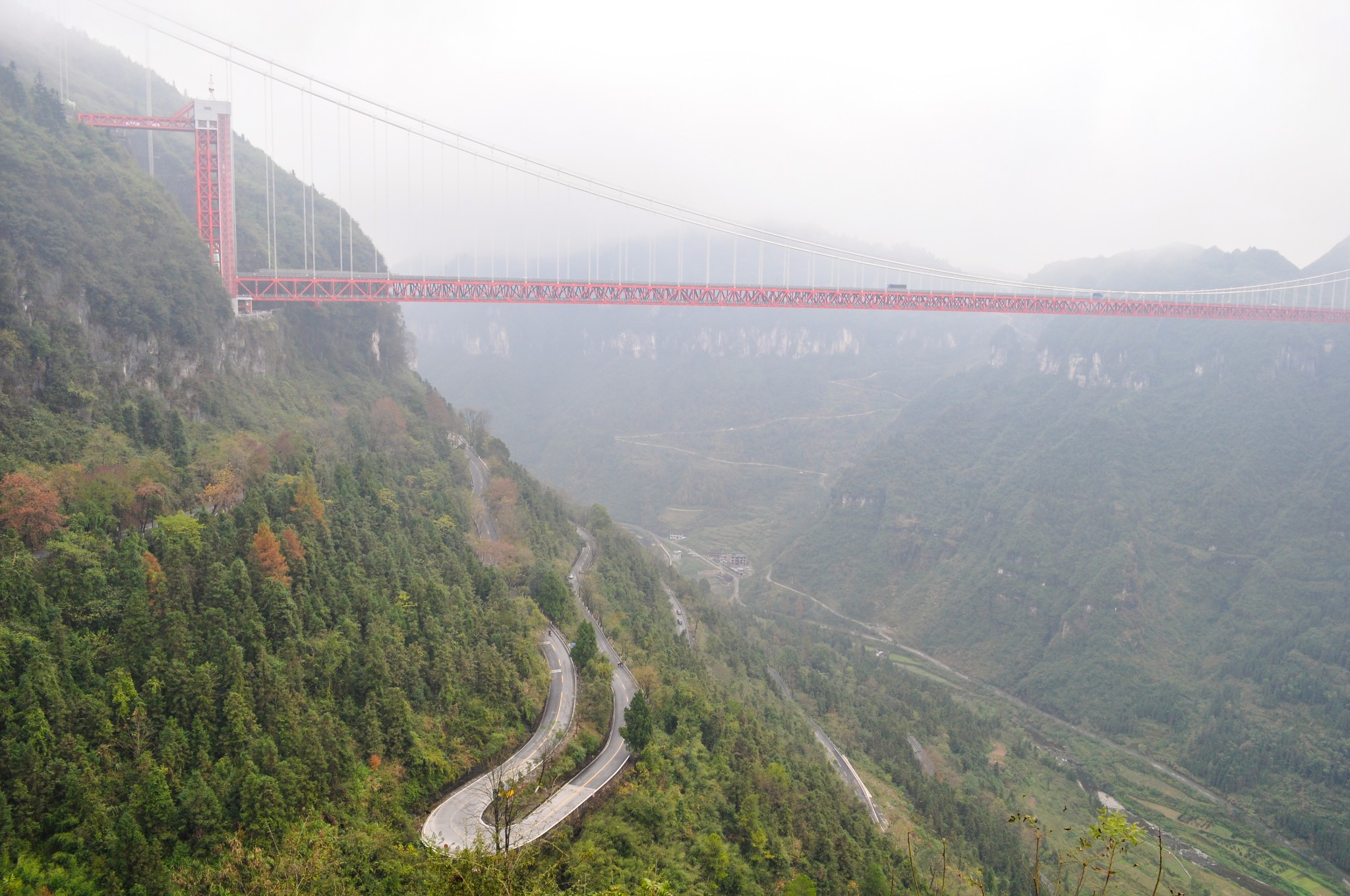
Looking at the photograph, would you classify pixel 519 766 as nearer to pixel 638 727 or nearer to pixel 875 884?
pixel 638 727

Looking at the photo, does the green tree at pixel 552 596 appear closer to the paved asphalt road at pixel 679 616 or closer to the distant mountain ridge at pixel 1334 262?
the paved asphalt road at pixel 679 616

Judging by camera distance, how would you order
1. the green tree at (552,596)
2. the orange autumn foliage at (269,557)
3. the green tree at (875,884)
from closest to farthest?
the orange autumn foliage at (269,557)
the green tree at (875,884)
the green tree at (552,596)

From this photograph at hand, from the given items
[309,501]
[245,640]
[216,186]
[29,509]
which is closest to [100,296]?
[309,501]

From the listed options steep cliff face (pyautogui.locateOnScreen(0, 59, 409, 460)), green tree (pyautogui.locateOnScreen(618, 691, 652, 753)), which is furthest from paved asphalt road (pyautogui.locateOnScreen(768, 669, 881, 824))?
steep cliff face (pyautogui.locateOnScreen(0, 59, 409, 460))

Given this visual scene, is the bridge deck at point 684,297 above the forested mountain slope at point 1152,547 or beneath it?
above

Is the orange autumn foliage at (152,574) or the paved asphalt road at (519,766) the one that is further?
the orange autumn foliage at (152,574)

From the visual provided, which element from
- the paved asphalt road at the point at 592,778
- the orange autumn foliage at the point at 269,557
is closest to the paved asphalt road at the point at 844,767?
the paved asphalt road at the point at 592,778
